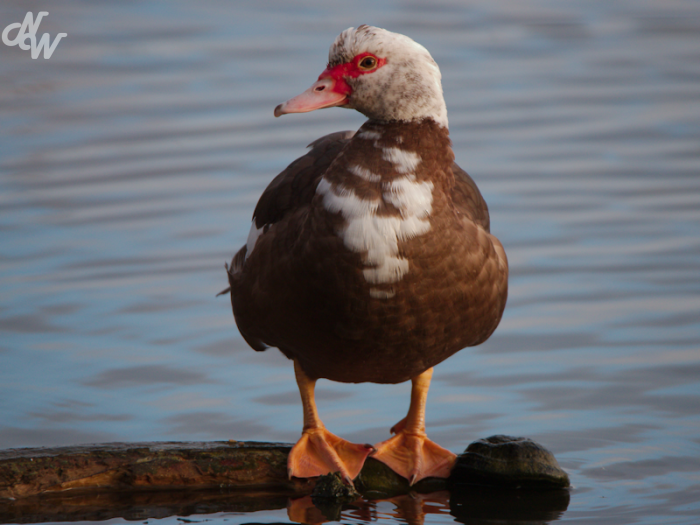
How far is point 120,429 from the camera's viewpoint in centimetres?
571

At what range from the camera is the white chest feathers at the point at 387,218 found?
13.5ft

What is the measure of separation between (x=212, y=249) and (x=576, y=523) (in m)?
4.62

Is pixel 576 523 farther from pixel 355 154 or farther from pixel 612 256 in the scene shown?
pixel 612 256

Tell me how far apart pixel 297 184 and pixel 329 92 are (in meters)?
0.76

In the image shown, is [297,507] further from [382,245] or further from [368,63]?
[368,63]

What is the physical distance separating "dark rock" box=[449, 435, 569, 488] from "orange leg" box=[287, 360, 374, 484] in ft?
1.66

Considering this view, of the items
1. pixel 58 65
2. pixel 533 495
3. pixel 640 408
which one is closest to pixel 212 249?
pixel 640 408

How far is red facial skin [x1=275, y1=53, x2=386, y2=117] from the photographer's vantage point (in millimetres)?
4266

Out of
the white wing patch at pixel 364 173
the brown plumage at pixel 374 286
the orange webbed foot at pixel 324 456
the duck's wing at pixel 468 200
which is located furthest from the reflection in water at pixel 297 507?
the white wing patch at pixel 364 173

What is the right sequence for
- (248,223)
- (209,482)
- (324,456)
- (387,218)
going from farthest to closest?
(248,223), (324,456), (209,482), (387,218)

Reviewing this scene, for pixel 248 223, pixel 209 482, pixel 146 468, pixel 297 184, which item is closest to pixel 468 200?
pixel 297 184

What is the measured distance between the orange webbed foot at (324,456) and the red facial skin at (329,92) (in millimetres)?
1552

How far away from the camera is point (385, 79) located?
13.7 feet

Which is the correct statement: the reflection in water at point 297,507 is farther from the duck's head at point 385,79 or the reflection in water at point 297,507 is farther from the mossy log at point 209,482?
the duck's head at point 385,79
